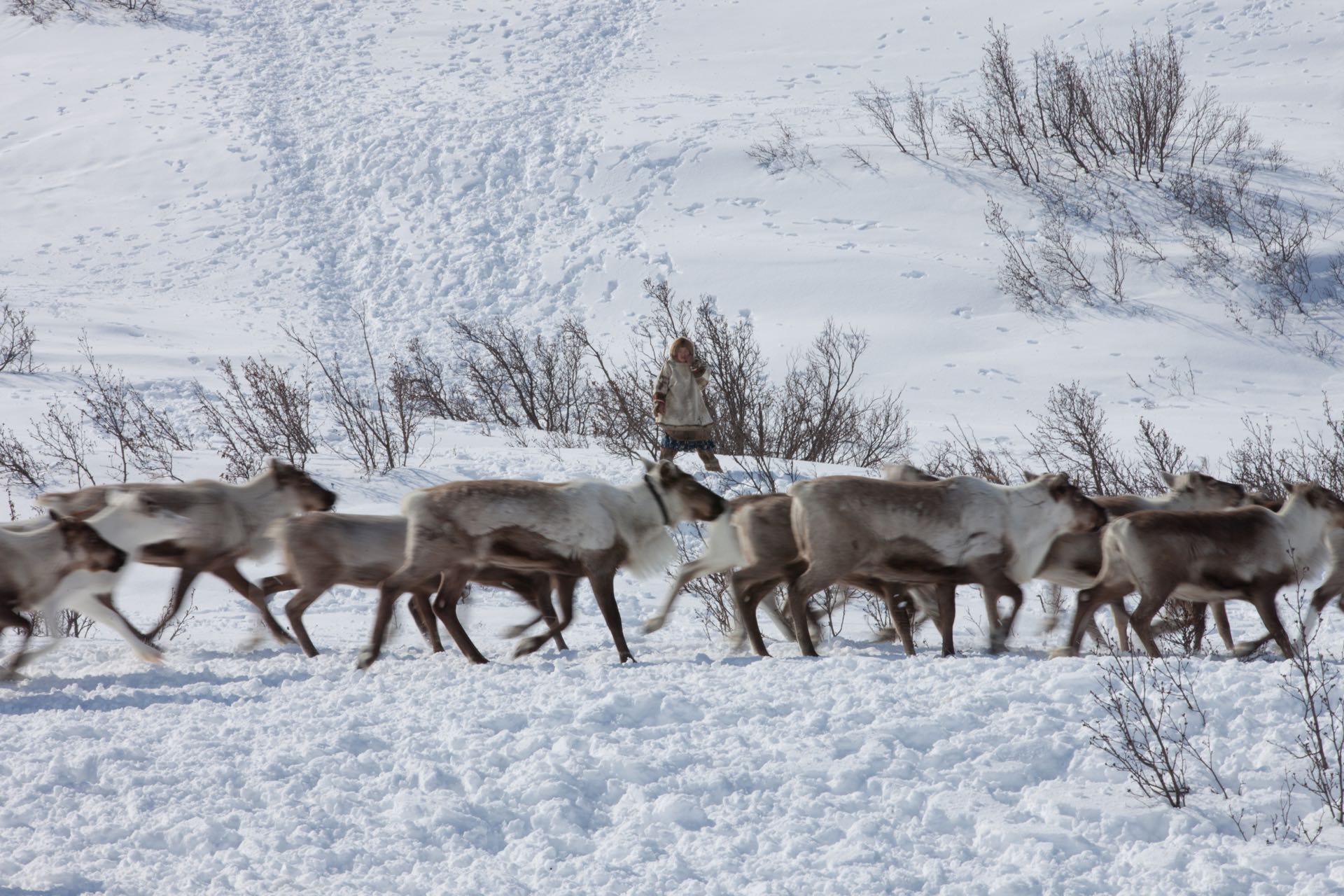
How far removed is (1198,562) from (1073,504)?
98cm

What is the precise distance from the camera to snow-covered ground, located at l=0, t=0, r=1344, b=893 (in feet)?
15.5

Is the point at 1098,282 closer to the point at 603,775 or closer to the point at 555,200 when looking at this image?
the point at 555,200

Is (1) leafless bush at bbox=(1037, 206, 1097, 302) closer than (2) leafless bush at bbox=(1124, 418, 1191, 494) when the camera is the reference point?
No

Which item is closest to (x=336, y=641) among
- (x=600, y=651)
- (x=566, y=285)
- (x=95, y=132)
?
(x=600, y=651)

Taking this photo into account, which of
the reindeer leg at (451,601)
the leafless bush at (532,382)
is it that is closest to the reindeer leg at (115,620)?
the reindeer leg at (451,601)

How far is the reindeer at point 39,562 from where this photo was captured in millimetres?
7480

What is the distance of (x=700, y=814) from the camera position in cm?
494

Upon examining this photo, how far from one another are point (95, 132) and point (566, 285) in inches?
809

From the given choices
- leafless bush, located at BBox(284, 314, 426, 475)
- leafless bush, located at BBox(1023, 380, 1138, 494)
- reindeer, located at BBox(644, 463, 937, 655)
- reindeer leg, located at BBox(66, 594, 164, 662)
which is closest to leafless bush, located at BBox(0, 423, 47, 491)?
leafless bush, located at BBox(284, 314, 426, 475)

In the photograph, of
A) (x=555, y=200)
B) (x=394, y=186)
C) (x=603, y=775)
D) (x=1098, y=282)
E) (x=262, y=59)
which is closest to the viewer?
(x=603, y=775)

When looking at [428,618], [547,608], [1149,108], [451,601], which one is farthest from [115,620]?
[1149,108]

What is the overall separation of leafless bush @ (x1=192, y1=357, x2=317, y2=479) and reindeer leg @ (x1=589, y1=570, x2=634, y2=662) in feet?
27.5

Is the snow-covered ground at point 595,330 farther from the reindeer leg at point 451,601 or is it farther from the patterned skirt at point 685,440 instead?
the patterned skirt at point 685,440

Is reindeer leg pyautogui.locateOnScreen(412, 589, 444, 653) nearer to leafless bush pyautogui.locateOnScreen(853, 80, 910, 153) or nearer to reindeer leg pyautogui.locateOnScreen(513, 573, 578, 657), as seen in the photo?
reindeer leg pyautogui.locateOnScreen(513, 573, 578, 657)
